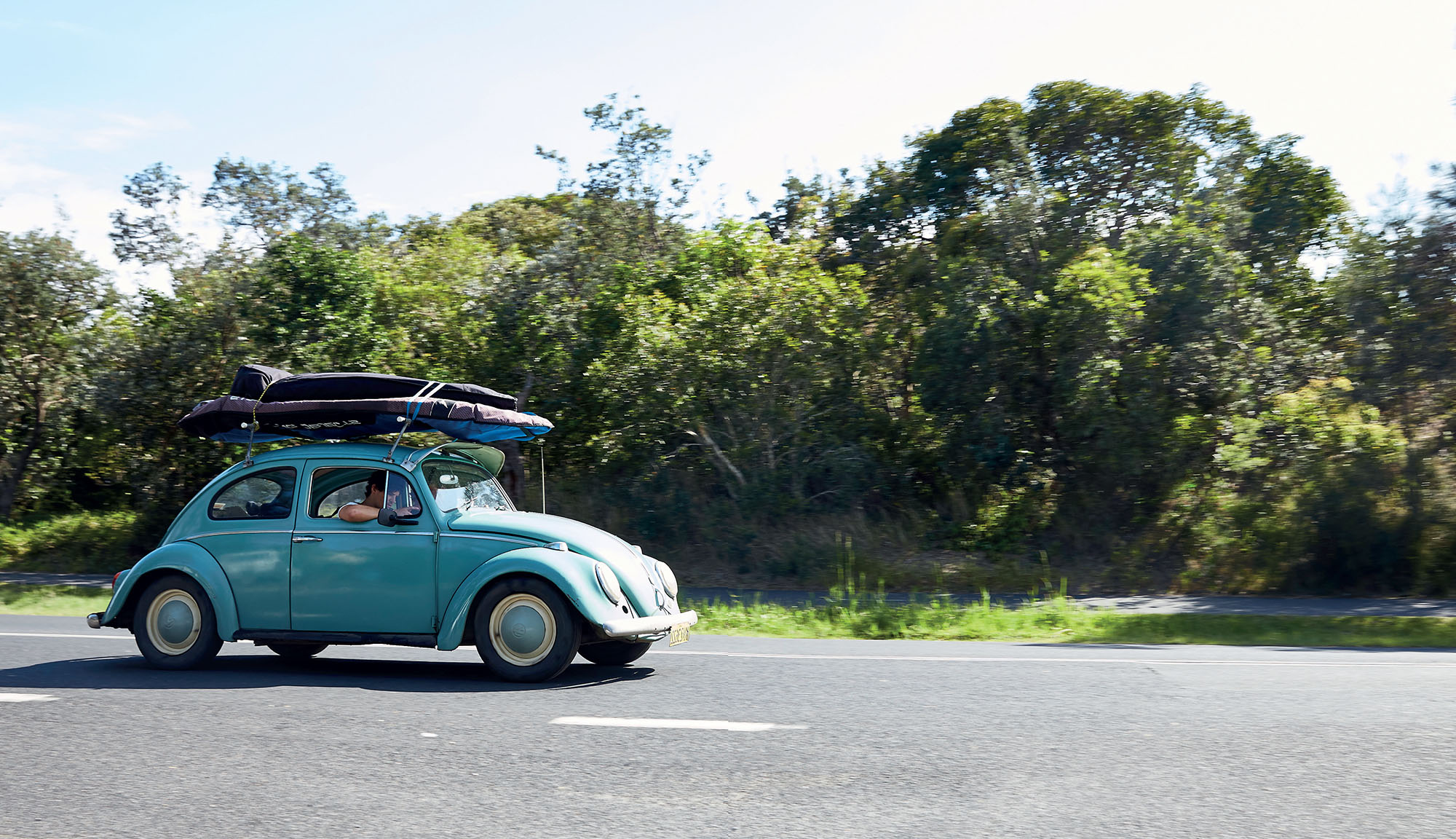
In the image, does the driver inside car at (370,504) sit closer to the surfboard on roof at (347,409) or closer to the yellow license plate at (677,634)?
the surfboard on roof at (347,409)

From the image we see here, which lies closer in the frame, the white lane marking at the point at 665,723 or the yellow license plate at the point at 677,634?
the white lane marking at the point at 665,723

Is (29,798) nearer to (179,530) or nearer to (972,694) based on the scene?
(179,530)

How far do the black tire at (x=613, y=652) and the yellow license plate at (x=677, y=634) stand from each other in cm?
50

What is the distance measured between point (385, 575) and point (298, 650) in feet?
6.35

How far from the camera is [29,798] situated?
5211 millimetres

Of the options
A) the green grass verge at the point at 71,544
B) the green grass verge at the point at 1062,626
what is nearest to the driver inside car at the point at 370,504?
the green grass verge at the point at 1062,626

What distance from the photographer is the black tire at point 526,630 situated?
8.15 metres

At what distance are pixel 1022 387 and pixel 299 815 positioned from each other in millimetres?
15219

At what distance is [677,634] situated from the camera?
8578 mm

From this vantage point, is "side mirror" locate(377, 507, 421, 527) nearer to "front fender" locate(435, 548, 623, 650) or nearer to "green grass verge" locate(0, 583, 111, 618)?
"front fender" locate(435, 548, 623, 650)

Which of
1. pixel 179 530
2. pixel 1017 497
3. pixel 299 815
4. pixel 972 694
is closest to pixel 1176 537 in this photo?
pixel 1017 497

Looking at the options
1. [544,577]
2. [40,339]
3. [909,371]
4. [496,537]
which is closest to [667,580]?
[544,577]

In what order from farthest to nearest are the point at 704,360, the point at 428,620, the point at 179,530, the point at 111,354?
the point at 111,354 < the point at 704,360 < the point at 179,530 < the point at 428,620

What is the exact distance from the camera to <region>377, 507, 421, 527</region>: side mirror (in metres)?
8.56
